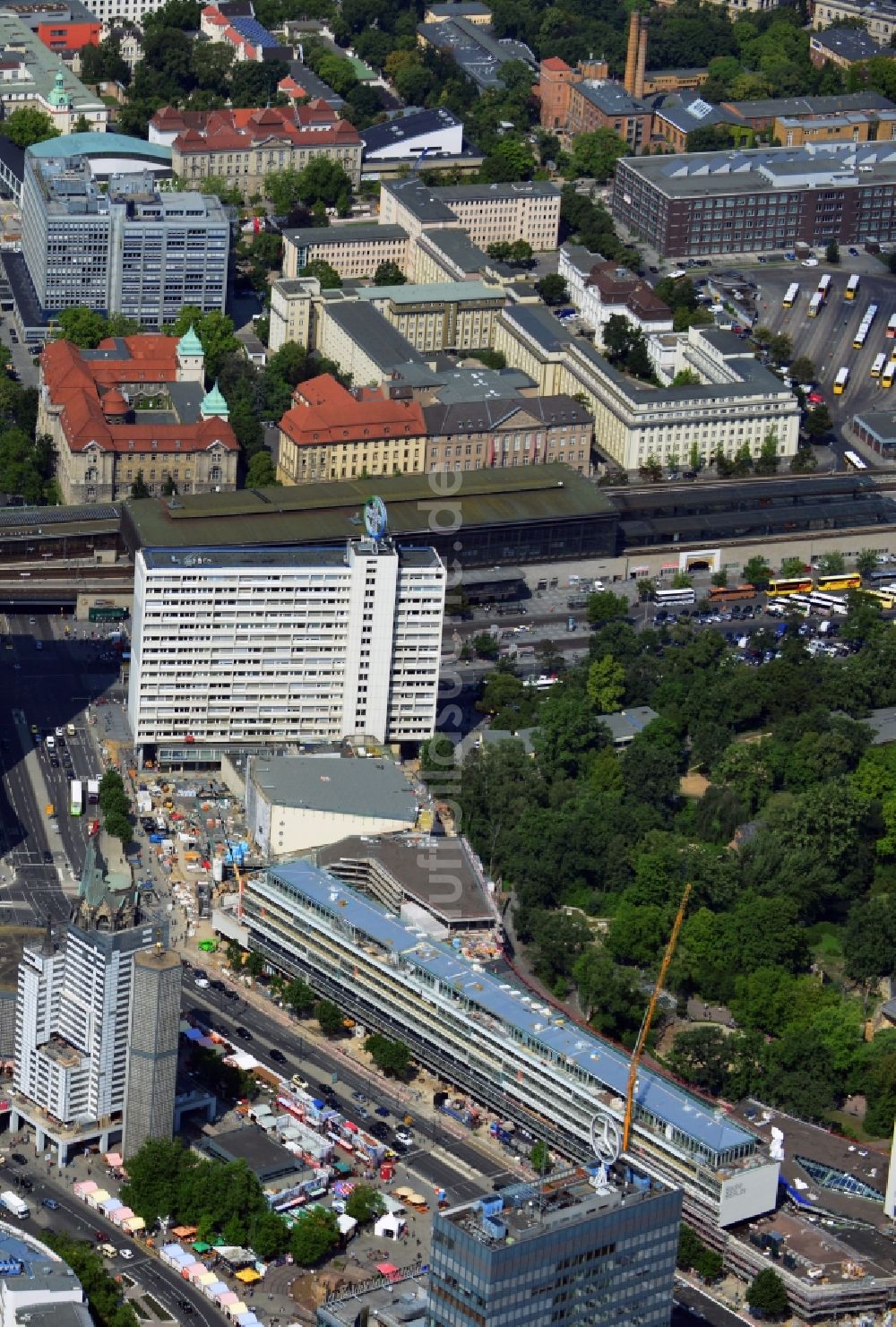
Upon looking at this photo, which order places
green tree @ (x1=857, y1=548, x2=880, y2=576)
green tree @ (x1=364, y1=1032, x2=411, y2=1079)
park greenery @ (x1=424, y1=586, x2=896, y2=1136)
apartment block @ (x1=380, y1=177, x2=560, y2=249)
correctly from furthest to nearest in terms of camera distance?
apartment block @ (x1=380, y1=177, x2=560, y2=249)
green tree @ (x1=857, y1=548, x2=880, y2=576)
park greenery @ (x1=424, y1=586, x2=896, y2=1136)
green tree @ (x1=364, y1=1032, x2=411, y2=1079)

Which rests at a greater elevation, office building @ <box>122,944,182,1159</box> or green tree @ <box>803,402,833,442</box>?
office building @ <box>122,944,182,1159</box>

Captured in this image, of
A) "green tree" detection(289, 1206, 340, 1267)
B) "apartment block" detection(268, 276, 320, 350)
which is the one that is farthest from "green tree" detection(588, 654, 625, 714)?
"green tree" detection(289, 1206, 340, 1267)

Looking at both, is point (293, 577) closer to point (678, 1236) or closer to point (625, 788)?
point (625, 788)

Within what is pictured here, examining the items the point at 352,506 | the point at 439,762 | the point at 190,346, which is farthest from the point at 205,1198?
the point at 190,346

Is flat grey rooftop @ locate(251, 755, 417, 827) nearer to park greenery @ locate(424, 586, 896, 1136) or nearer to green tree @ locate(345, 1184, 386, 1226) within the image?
park greenery @ locate(424, 586, 896, 1136)

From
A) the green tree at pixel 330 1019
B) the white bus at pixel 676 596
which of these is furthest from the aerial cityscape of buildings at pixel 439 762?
the white bus at pixel 676 596

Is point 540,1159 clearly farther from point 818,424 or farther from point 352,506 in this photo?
point 818,424

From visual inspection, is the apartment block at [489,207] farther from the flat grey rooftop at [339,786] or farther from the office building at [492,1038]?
the office building at [492,1038]
